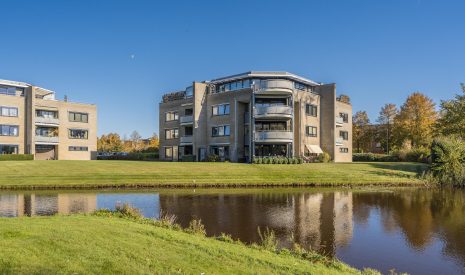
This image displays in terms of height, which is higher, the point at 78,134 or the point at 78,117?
the point at 78,117

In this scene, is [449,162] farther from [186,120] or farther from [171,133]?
[171,133]

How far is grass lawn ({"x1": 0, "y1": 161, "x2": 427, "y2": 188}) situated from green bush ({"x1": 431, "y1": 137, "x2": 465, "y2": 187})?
2828 millimetres

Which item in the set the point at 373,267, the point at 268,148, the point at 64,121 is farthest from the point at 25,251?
the point at 64,121

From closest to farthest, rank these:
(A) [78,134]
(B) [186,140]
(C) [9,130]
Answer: (C) [9,130], (B) [186,140], (A) [78,134]

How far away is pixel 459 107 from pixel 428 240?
49.3 meters

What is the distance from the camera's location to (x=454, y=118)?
58.0 meters

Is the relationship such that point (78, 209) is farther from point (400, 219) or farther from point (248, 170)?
point (248, 170)

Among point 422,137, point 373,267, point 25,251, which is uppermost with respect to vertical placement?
point 422,137

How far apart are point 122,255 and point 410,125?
271 ft

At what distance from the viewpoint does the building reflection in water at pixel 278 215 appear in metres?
17.0

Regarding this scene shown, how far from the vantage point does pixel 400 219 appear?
22.2 metres

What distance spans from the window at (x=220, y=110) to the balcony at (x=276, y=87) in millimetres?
6819

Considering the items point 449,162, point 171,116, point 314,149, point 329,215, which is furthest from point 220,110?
point 329,215

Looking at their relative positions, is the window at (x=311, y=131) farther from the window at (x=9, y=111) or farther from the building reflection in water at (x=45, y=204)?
the window at (x=9, y=111)
